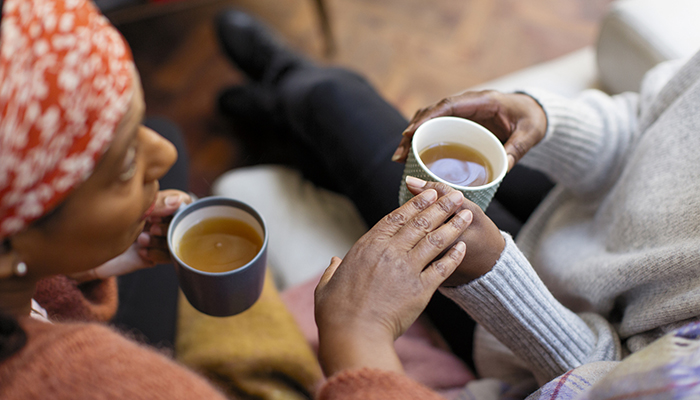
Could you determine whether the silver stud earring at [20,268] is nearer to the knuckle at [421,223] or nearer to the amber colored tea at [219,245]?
the amber colored tea at [219,245]

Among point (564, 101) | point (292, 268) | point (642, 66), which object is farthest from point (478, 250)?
point (642, 66)

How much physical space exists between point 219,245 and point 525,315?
42 centimetres

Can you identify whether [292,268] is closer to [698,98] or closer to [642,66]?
[698,98]

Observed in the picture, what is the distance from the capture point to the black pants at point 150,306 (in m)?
0.79

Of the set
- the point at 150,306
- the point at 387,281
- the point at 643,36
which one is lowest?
the point at 150,306

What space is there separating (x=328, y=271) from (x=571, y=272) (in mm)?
413

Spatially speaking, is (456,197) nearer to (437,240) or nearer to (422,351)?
(437,240)

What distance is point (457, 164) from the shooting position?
603 millimetres

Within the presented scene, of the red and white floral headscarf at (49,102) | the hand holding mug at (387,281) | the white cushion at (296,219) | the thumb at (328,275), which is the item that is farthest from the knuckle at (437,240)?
the white cushion at (296,219)

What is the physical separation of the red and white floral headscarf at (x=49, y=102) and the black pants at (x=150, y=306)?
472 mm

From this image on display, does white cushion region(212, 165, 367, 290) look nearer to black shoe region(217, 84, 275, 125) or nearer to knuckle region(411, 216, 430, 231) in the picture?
black shoe region(217, 84, 275, 125)

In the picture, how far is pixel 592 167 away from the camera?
78 cm

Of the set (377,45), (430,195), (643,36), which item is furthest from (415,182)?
(377,45)

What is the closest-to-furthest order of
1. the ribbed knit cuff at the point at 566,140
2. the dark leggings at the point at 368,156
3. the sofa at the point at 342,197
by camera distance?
the ribbed knit cuff at the point at 566,140, the dark leggings at the point at 368,156, the sofa at the point at 342,197
